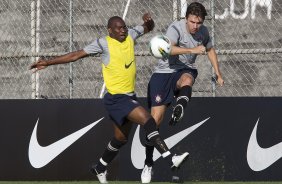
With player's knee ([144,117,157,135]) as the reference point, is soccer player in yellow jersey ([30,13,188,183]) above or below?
above

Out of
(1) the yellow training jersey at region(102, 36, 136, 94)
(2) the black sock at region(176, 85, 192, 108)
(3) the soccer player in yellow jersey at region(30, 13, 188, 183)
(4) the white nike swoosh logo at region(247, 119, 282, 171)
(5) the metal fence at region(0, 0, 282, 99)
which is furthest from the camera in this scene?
(5) the metal fence at region(0, 0, 282, 99)

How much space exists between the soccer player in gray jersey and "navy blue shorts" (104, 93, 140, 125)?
0.56 m

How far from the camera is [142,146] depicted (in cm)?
1219

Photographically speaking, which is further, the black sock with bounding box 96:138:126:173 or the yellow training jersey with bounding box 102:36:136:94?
the black sock with bounding box 96:138:126:173

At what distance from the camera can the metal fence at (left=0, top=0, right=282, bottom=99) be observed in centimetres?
1440

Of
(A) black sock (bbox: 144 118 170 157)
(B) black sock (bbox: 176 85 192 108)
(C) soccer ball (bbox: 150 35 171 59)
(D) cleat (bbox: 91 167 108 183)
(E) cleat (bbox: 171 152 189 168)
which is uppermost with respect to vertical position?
(C) soccer ball (bbox: 150 35 171 59)

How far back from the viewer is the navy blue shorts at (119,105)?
35.7 ft

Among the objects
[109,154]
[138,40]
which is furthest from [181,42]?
[138,40]

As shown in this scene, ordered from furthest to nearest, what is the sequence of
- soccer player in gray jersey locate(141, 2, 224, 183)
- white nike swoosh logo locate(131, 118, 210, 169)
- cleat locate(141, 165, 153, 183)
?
white nike swoosh logo locate(131, 118, 210, 169)
cleat locate(141, 165, 153, 183)
soccer player in gray jersey locate(141, 2, 224, 183)

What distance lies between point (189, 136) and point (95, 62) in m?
3.10

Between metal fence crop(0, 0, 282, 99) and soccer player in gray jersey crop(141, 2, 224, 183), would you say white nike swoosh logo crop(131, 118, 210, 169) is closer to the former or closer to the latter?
soccer player in gray jersey crop(141, 2, 224, 183)

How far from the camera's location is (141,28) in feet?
37.7

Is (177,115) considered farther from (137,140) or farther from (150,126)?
(137,140)

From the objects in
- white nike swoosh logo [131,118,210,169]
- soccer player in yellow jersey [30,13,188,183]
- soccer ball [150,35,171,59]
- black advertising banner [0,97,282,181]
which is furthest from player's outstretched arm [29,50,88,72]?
white nike swoosh logo [131,118,210,169]
